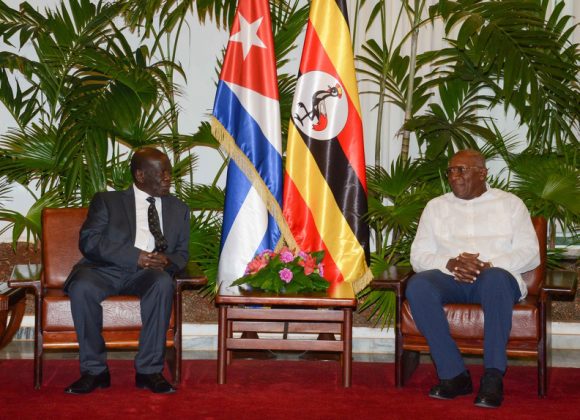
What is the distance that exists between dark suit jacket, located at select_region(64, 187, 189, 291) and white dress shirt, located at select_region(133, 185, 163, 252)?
27 millimetres

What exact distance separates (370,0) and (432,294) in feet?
9.61

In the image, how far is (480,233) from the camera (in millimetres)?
4371

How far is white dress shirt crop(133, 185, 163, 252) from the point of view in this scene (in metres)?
4.45

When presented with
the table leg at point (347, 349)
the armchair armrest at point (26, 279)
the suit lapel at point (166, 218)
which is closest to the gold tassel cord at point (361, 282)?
the table leg at point (347, 349)

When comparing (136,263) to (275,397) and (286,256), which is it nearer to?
(286,256)

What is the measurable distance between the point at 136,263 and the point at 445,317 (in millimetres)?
1480

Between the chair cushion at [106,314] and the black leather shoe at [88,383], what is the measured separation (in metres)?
0.22

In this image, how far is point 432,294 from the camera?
4.03m

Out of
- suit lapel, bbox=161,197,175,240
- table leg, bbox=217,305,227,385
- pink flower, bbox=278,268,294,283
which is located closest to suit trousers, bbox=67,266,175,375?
table leg, bbox=217,305,227,385

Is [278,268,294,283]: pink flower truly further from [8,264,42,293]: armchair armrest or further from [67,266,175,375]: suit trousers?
[8,264,42,293]: armchair armrest

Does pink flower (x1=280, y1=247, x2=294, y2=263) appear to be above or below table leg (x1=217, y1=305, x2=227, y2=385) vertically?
above

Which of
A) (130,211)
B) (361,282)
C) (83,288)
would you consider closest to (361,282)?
(361,282)

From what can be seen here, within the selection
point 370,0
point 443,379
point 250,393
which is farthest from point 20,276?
point 370,0

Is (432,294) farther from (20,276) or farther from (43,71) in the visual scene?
(43,71)
